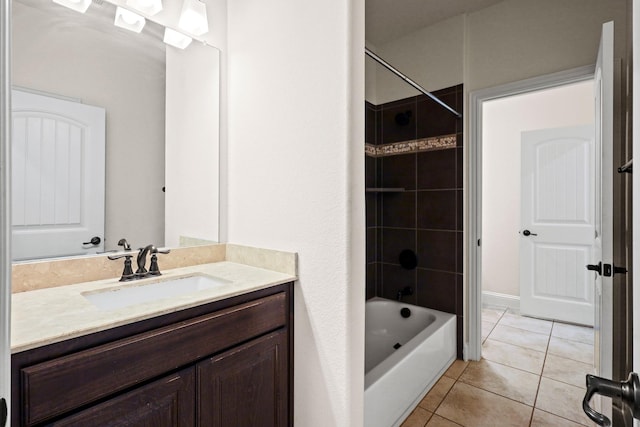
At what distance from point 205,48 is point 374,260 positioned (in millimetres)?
2166

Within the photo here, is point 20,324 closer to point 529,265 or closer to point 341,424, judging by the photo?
point 341,424

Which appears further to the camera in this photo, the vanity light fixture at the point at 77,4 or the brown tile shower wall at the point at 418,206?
the brown tile shower wall at the point at 418,206

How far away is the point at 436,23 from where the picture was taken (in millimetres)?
2617

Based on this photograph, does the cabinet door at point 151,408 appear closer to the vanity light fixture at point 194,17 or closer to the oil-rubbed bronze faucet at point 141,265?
the oil-rubbed bronze faucet at point 141,265

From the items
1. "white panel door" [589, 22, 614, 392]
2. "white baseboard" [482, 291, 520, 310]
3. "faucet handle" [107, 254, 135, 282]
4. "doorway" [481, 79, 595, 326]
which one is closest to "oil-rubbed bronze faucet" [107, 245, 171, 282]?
"faucet handle" [107, 254, 135, 282]

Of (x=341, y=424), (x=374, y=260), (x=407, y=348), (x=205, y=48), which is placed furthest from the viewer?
(x=374, y=260)

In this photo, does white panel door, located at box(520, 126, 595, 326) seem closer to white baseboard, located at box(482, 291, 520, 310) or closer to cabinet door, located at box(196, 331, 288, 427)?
white baseboard, located at box(482, 291, 520, 310)

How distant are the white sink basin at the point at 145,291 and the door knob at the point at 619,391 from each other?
118cm

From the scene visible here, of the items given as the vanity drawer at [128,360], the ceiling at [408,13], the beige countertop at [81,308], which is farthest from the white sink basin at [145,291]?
the ceiling at [408,13]

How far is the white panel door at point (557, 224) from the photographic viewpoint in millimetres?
3174

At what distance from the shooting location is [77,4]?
1.36m

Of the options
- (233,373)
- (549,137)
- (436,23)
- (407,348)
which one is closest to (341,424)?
(233,373)

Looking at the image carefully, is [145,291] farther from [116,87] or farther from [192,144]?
[116,87]

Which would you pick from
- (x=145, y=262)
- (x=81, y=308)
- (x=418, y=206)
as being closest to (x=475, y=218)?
(x=418, y=206)
